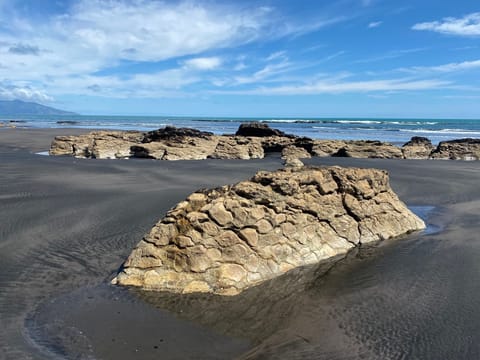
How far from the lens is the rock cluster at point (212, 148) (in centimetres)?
2284

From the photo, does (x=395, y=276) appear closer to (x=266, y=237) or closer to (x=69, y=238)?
(x=266, y=237)

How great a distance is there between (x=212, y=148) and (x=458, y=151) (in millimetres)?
Result: 14126

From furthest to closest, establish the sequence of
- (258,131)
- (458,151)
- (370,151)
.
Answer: (258,131), (458,151), (370,151)

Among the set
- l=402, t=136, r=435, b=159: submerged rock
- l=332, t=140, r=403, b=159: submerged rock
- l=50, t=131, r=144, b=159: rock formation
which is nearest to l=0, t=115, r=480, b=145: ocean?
l=402, t=136, r=435, b=159: submerged rock

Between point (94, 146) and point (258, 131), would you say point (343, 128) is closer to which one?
point (258, 131)

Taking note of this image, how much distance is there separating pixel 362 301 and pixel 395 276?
1059 millimetres

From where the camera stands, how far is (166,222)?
597 centimetres

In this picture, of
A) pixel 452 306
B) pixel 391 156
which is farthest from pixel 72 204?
pixel 391 156

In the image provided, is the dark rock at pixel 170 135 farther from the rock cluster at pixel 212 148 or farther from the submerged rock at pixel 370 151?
the submerged rock at pixel 370 151

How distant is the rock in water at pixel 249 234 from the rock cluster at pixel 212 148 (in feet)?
51.3

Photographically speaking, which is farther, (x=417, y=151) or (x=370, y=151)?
(x=417, y=151)

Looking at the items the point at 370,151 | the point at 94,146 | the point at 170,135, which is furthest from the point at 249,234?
the point at 170,135

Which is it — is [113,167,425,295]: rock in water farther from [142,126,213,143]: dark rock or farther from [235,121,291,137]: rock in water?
[235,121,291,137]: rock in water

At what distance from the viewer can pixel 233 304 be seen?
16.6 ft
